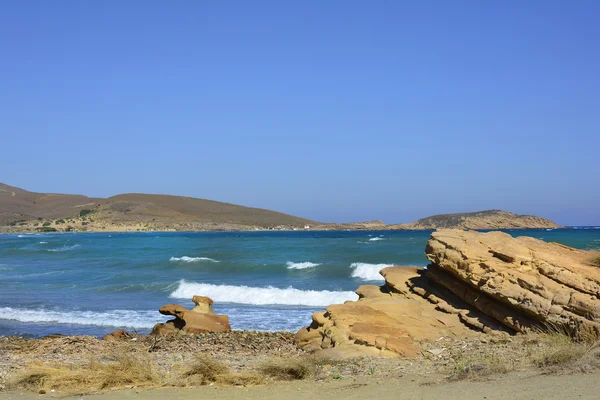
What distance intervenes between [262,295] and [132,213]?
119382 millimetres

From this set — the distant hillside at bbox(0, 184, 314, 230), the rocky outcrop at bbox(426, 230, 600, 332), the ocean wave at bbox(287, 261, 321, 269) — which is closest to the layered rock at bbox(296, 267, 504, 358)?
the rocky outcrop at bbox(426, 230, 600, 332)

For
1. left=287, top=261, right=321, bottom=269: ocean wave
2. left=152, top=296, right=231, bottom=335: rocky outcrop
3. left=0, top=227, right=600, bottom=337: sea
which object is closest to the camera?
left=152, top=296, right=231, bottom=335: rocky outcrop

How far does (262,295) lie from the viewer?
2511 cm

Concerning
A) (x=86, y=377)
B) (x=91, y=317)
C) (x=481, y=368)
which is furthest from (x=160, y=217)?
(x=481, y=368)

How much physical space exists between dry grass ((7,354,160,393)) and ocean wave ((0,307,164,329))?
838cm

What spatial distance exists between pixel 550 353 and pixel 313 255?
37.1 m

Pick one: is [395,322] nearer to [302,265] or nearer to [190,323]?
[190,323]

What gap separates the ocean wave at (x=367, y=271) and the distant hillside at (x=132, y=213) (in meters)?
99.3

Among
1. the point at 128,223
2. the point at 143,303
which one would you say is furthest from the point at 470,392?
the point at 128,223

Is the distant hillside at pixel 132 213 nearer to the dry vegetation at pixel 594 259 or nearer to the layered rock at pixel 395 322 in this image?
the layered rock at pixel 395 322

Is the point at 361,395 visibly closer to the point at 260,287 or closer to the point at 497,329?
the point at 497,329

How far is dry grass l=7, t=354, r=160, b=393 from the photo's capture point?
8.53m

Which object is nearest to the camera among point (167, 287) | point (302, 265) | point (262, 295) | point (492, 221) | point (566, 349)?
point (566, 349)

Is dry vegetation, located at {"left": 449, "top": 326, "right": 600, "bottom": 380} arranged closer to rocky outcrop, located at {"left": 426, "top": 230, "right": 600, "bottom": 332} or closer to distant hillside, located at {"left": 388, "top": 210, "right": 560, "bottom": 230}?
rocky outcrop, located at {"left": 426, "top": 230, "right": 600, "bottom": 332}
